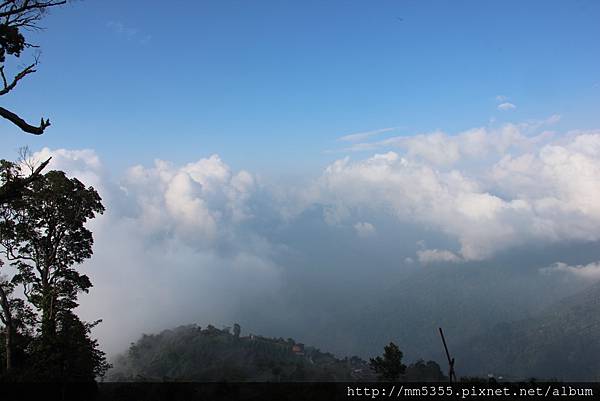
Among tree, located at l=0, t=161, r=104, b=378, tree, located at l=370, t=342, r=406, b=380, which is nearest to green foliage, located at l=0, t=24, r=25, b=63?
tree, located at l=0, t=161, r=104, b=378

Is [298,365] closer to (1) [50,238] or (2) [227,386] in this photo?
(2) [227,386]

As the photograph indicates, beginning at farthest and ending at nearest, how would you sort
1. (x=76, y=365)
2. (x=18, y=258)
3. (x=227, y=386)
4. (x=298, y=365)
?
(x=298, y=365) → (x=227, y=386) → (x=18, y=258) → (x=76, y=365)

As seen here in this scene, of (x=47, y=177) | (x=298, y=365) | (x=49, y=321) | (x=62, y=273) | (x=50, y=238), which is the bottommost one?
(x=298, y=365)

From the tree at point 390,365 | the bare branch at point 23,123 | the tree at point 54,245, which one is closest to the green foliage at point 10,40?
the bare branch at point 23,123

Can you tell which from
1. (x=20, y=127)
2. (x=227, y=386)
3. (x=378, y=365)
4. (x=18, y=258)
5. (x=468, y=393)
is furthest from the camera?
(x=378, y=365)

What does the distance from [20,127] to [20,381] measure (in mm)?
15282

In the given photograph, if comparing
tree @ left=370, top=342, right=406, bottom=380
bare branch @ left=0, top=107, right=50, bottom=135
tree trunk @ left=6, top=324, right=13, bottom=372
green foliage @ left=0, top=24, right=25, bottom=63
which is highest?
green foliage @ left=0, top=24, right=25, bottom=63

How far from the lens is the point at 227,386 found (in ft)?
119

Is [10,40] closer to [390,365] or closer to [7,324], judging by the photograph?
[7,324]

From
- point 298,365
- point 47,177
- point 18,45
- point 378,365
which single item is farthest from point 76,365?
point 298,365

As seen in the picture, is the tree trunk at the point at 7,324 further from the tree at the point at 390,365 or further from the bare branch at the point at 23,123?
the tree at the point at 390,365

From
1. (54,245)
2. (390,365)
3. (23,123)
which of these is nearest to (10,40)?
(23,123)

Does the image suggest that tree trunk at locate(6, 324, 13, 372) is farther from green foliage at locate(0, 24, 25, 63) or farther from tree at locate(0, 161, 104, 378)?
green foliage at locate(0, 24, 25, 63)

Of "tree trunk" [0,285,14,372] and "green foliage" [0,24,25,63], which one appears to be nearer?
"green foliage" [0,24,25,63]
